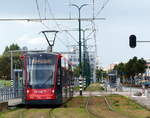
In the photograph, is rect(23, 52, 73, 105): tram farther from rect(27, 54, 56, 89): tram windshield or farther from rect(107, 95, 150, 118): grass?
rect(107, 95, 150, 118): grass

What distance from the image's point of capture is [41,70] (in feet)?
93.1

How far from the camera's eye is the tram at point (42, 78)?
28047 millimetres

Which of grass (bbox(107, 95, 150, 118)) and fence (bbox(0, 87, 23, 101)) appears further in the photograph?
fence (bbox(0, 87, 23, 101))

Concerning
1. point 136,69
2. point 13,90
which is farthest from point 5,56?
point 13,90

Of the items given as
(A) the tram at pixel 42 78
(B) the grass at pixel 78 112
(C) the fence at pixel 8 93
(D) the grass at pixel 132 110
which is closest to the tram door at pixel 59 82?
(A) the tram at pixel 42 78

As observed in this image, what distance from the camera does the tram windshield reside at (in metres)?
28.1

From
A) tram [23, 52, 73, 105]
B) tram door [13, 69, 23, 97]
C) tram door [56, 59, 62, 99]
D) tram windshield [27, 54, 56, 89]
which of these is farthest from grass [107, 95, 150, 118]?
tram door [13, 69, 23, 97]

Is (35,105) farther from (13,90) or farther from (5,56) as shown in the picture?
(5,56)

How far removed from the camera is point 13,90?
41562 millimetres

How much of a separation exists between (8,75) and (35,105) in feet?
361

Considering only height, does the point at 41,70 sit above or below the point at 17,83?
above

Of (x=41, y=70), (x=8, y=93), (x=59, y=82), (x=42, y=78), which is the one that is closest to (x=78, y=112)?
(x=42, y=78)

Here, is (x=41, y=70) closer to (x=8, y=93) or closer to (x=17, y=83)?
(x=8, y=93)

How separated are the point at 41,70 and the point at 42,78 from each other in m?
0.50
